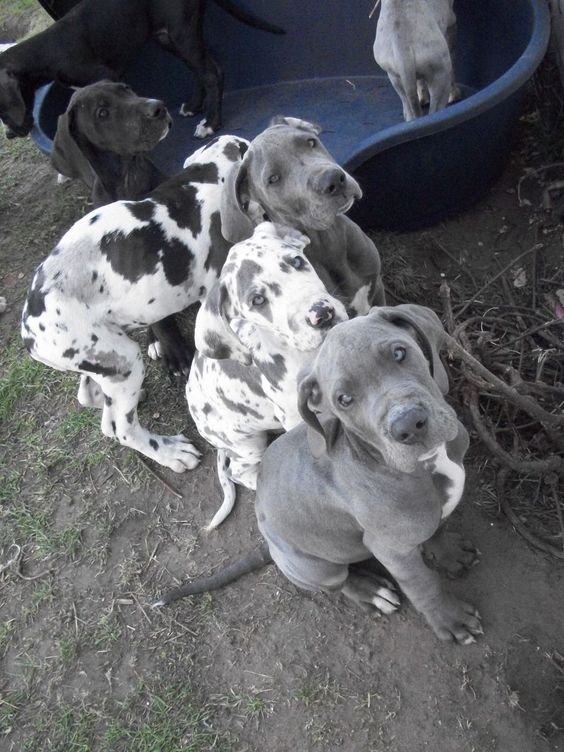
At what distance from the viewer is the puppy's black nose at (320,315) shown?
2.95 m

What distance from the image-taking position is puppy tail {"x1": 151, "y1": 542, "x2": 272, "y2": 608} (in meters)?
3.99

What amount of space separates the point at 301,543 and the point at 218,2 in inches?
206

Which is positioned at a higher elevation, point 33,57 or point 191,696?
point 33,57

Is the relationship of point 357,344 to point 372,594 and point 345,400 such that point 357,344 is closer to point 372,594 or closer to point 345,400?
point 345,400

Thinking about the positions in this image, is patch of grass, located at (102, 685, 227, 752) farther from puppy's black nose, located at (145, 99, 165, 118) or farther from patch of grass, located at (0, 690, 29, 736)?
puppy's black nose, located at (145, 99, 165, 118)

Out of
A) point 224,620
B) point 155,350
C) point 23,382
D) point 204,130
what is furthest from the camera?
point 204,130

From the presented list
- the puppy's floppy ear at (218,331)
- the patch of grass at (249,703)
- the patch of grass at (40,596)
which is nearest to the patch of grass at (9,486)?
the patch of grass at (40,596)

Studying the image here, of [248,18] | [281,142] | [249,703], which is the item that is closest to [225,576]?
[249,703]

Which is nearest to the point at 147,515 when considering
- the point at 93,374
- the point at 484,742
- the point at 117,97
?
the point at 93,374

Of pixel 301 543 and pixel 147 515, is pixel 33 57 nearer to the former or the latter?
pixel 147 515

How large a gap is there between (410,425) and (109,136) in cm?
346

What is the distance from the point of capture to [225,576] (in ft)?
13.2

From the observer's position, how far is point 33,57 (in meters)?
6.16

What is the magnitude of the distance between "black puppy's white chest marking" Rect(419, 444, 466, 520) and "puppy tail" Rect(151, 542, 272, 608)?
1.28 m
